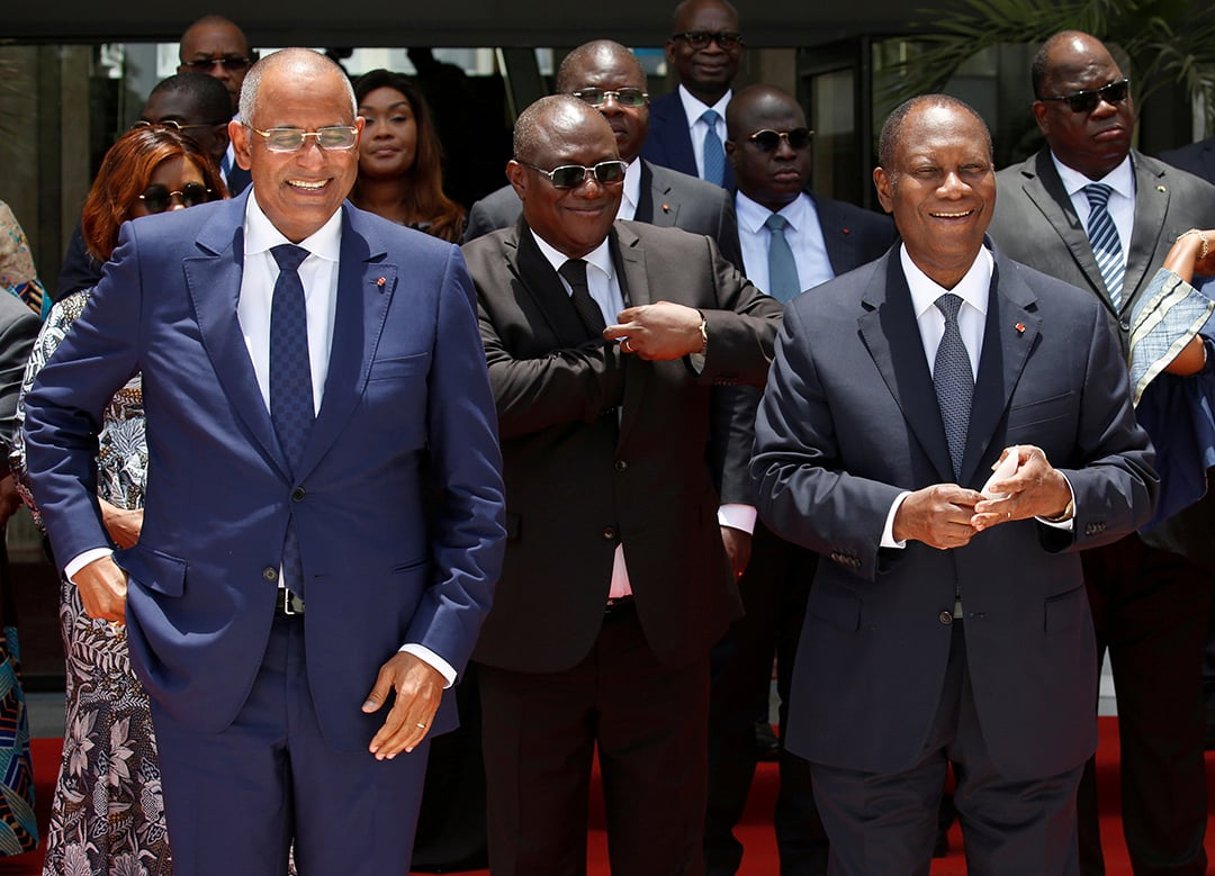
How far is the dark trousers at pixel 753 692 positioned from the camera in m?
5.68

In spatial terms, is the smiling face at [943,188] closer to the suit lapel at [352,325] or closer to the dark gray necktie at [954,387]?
the dark gray necktie at [954,387]

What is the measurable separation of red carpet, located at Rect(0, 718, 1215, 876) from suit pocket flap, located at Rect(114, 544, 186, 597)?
259cm

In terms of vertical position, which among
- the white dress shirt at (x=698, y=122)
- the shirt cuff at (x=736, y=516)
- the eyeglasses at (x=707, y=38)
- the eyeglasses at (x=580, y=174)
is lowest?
the shirt cuff at (x=736, y=516)

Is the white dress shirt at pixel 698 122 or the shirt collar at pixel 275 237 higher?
the white dress shirt at pixel 698 122

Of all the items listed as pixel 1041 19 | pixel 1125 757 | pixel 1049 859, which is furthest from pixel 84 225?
pixel 1041 19

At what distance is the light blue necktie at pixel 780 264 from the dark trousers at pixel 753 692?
0.77 m

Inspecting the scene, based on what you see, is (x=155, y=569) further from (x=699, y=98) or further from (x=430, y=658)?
(x=699, y=98)

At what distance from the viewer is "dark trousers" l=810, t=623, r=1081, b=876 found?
13.2ft

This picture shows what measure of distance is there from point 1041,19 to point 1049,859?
4.54 m

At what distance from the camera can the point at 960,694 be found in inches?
158

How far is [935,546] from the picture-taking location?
3.88m

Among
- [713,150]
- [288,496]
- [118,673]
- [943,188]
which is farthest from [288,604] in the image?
Answer: [713,150]

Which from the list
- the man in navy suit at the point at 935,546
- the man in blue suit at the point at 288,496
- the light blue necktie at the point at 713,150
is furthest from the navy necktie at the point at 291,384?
the light blue necktie at the point at 713,150

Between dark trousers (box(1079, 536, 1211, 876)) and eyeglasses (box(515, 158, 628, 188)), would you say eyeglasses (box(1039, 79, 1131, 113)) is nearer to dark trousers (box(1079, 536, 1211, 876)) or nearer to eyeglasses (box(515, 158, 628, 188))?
dark trousers (box(1079, 536, 1211, 876))
